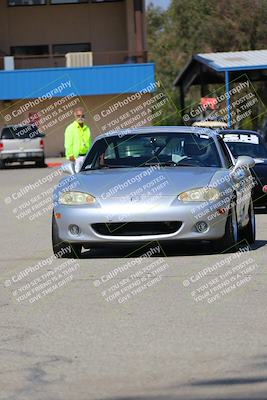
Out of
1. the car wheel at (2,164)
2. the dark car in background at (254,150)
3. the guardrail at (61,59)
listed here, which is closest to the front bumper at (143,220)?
the dark car in background at (254,150)

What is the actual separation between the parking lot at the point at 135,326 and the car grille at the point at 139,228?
313mm

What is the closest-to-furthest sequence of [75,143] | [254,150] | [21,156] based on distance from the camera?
[254,150]
[75,143]
[21,156]

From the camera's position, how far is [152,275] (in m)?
9.49

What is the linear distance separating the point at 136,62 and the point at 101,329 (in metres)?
39.1

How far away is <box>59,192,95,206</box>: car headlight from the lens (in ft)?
34.3

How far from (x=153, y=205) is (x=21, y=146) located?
27453mm

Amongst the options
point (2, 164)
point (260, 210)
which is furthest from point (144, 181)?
point (2, 164)

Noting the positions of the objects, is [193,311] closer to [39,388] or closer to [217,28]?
[39,388]

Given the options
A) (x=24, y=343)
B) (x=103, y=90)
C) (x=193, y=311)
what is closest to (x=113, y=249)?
(x=193, y=311)

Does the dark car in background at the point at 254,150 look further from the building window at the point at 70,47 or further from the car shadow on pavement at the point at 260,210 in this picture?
the building window at the point at 70,47

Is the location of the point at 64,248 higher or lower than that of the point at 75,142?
higher

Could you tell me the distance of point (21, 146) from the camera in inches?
1467

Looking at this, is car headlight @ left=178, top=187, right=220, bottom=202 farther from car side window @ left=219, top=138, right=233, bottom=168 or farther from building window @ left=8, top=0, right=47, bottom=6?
building window @ left=8, top=0, right=47, bottom=6

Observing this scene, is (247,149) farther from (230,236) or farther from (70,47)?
(70,47)
